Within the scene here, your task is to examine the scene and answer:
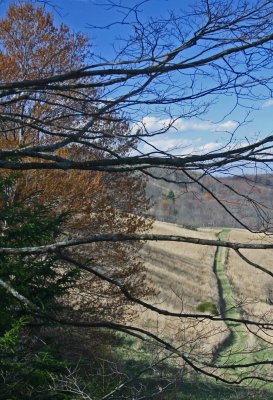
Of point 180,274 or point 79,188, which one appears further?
point 180,274

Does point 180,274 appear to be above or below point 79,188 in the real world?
below

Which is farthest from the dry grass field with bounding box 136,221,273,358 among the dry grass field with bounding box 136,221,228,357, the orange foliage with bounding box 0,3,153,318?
the orange foliage with bounding box 0,3,153,318

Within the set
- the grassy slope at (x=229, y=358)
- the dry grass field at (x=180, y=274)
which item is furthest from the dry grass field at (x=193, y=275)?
the grassy slope at (x=229, y=358)

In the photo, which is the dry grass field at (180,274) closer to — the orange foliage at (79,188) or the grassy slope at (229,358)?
the grassy slope at (229,358)

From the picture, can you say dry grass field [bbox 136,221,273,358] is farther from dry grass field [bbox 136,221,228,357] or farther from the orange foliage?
the orange foliage

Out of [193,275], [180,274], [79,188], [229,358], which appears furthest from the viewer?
[193,275]

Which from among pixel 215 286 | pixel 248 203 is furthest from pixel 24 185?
pixel 215 286

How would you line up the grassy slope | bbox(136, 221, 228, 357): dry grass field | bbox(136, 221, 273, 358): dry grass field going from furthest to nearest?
bbox(136, 221, 273, 358): dry grass field
bbox(136, 221, 228, 357): dry grass field
the grassy slope

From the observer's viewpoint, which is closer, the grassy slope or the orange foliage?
the grassy slope

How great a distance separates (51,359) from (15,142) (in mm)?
5570

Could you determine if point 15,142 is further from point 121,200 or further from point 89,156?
point 121,200

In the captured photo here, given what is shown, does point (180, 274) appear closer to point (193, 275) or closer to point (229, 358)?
point (193, 275)

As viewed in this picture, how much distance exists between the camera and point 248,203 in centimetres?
381

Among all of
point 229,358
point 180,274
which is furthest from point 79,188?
point 180,274
